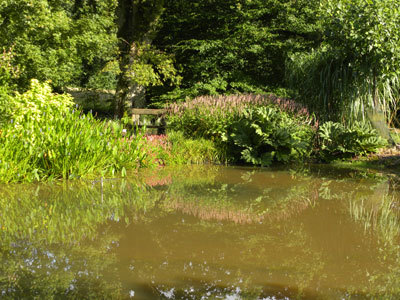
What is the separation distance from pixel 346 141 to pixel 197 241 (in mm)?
7311

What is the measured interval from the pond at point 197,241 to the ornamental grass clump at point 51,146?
419mm

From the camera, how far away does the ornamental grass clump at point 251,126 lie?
990 centimetres

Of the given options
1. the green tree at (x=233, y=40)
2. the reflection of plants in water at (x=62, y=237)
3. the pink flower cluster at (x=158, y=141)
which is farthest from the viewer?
the green tree at (x=233, y=40)

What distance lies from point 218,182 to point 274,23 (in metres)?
10.5

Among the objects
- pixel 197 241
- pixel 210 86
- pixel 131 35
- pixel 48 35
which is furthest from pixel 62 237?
pixel 131 35

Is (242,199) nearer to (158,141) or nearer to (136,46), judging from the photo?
(158,141)

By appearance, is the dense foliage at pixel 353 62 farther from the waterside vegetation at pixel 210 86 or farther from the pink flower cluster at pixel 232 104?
the pink flower cluster at pixel 232 104

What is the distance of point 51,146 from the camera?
23.5 ft

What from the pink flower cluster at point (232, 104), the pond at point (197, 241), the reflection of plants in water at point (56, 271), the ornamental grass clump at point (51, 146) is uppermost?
the pink flower cluster at point (232, 104)

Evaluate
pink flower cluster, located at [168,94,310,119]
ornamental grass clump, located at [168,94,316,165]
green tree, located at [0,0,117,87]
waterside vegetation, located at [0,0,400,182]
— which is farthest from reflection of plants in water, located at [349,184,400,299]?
green tree, located at [0,0,117,87]

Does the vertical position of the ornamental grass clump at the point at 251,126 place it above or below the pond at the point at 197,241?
above

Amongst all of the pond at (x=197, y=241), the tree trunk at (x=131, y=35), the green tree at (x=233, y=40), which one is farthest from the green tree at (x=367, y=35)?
the tree trunk at (x=131, y=35)

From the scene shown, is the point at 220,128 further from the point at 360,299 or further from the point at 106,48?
the point at 360,299

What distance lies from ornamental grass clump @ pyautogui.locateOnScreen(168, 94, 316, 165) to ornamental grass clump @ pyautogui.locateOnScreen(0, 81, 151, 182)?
8.70 feet
